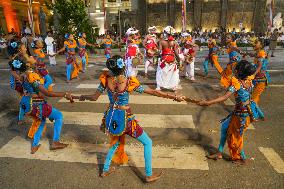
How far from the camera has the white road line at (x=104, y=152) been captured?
460 cm

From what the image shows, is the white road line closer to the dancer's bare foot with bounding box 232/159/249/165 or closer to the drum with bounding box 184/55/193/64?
the dancer's bare foot with bounding box 232/159/249/165

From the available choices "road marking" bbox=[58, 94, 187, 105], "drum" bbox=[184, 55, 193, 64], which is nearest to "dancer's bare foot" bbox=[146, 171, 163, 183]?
"road marking" bbox=[58, 94, 187, 105]

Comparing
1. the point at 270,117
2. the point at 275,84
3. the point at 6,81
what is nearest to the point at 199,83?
the point at 275,84

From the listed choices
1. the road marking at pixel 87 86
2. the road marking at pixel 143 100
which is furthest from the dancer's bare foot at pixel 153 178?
the road marking at pixel 87 86

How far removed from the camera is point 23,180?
4.23 m

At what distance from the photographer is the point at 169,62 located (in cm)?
881

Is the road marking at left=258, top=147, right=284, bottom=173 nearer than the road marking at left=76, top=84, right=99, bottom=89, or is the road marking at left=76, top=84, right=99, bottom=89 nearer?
the road marking at left=258, top=147, right=284, bottom=173

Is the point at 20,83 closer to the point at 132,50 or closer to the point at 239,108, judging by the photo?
the point at 239,108

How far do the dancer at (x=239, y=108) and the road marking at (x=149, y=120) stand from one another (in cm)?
170

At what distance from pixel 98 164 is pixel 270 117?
4.61 m

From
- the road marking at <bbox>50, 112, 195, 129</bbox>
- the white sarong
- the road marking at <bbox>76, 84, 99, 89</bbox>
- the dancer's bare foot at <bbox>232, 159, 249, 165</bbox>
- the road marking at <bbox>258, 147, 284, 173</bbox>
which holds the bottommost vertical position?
the road marking at <bbox>258, 147, 284, 173</bbox>

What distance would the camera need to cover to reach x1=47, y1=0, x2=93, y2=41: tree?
2016cm

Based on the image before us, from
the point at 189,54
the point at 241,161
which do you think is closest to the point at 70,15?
the point at 189,54

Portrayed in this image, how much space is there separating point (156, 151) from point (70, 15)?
714 inches
